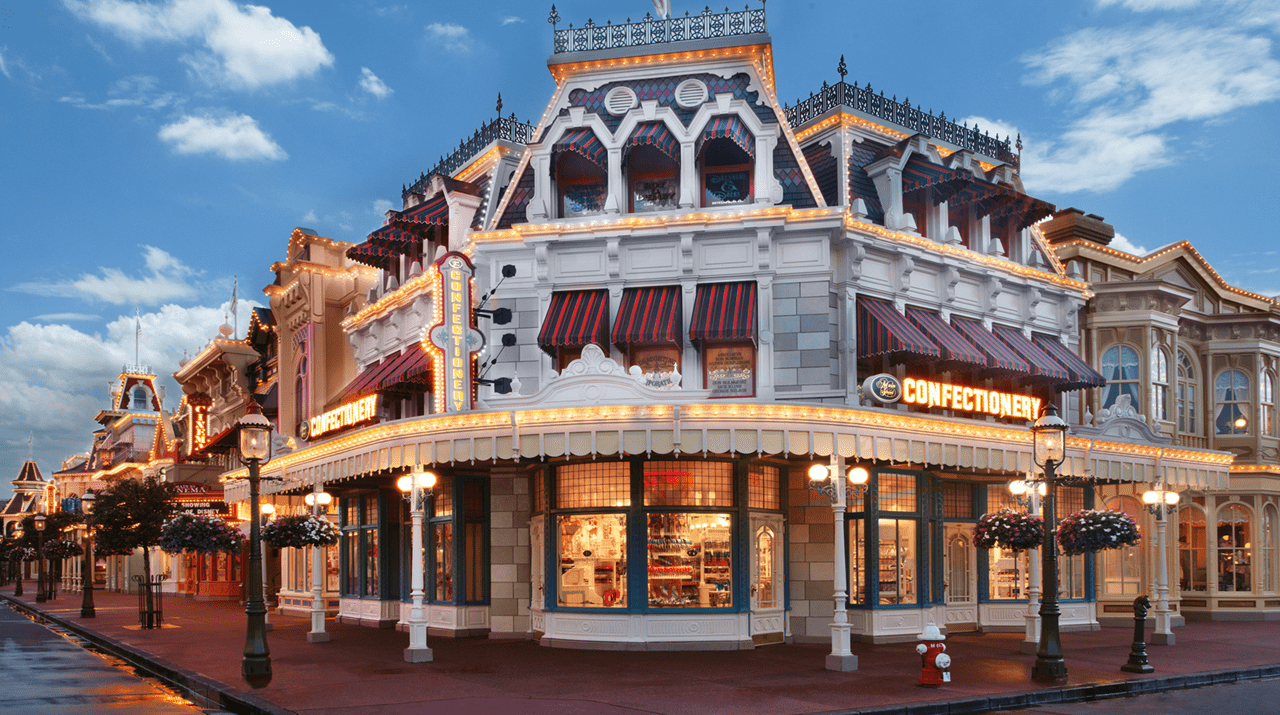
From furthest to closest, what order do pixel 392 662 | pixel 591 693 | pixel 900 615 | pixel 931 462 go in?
pixel 900 615, pixel 931 462, pixel 392 662, pixel 591 693

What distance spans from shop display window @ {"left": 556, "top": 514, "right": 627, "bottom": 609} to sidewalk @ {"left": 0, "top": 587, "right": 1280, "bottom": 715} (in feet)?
3.64

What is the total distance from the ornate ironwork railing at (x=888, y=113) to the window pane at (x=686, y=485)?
978 cm

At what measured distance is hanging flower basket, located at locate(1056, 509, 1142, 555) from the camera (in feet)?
62.6

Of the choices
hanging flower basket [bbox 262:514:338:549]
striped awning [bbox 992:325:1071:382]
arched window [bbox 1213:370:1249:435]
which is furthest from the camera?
arched window [bbox 1213:370:1249:435]

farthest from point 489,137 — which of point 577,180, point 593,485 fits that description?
point 593,485

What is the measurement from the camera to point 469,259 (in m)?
23.2

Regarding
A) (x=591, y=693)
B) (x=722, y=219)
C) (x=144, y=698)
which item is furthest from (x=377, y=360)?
(x=591, y=693)

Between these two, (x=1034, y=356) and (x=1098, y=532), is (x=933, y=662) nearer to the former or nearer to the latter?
(x=1098, y=532)

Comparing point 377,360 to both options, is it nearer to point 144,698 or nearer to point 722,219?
point 722,219

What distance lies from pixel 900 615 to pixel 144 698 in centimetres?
1411

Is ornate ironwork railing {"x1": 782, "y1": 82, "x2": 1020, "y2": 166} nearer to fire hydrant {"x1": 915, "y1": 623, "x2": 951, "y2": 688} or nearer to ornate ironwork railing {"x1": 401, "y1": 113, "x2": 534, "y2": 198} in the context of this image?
ornate ironwork railing {"x1": 401, "y1": 113, "x2": 534, "y2": 198}

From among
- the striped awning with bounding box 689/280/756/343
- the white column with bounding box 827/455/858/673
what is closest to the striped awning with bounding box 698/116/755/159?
the striped awning with bounding box 689/280/756/343

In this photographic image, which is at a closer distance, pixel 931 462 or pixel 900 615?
pixel 931 462

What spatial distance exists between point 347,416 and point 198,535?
462cm
